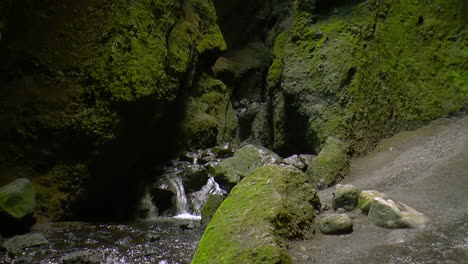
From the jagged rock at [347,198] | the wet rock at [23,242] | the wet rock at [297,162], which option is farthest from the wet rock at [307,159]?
the wet rock at [23,242]

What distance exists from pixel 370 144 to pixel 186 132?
16.6 ft

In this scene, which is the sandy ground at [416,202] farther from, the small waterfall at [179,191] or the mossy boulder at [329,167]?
the small waterfall at [179,191]

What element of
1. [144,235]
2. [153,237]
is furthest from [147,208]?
[153,237]

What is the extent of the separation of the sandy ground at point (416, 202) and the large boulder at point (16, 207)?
4625 mm

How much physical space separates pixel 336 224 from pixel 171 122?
7208 mm

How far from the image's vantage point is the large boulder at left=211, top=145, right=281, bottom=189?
8648 millimetres

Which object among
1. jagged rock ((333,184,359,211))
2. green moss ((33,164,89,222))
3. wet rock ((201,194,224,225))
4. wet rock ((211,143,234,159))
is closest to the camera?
jagged rock ((333,184,359,211))

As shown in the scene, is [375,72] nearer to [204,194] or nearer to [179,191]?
[204,194]

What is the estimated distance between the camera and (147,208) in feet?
29.0

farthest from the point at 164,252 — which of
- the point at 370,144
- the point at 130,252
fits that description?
the point at 370,144

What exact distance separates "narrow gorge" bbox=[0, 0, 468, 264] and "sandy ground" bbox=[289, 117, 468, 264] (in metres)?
0.05

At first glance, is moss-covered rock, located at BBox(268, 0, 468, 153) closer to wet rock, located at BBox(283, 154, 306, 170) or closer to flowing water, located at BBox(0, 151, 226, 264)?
wet rock, located at BBox(283, 154, 306, 170)

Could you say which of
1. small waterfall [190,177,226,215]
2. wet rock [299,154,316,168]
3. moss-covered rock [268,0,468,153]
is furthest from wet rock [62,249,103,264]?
moss-covered rock [268,0,468,153]

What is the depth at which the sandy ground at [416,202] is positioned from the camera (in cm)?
357
